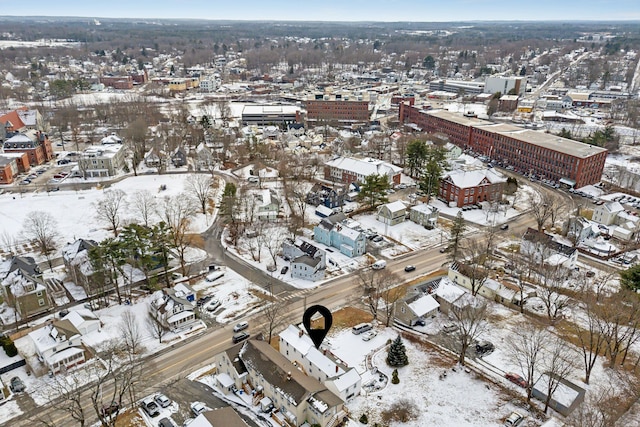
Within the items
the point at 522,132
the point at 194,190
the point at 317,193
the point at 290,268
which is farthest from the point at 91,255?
the point at 522,132

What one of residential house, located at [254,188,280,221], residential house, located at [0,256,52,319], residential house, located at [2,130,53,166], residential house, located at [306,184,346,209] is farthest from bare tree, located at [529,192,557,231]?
residential house, located at [2,130,53,166]

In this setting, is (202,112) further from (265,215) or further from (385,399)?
(385,399)

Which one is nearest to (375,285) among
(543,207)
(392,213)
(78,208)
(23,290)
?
(392,213)

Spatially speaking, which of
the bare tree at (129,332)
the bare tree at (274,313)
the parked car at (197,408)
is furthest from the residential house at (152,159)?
the parked car at (197,408)

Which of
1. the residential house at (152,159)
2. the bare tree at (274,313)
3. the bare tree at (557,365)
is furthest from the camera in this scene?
the residential house at (152,159)

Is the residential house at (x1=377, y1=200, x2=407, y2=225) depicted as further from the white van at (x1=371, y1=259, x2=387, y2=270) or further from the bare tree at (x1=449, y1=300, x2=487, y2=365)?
the bare tree at (x1=449, y1=300, x2=487, y2=365)

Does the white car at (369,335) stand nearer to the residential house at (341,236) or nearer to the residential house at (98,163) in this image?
the residential house at (341,236)
